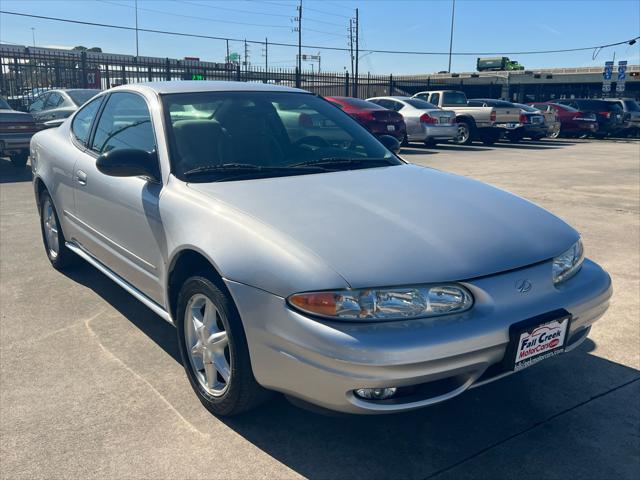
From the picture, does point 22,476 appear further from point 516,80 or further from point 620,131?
point 516,80

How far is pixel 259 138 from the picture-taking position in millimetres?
3467

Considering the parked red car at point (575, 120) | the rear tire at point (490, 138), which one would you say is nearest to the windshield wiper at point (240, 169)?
the rear tire at point (490, 138)

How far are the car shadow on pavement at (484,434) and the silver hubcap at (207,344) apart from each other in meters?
0.19

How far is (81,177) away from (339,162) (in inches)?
69.7

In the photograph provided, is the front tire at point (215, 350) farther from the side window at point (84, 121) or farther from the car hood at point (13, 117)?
the car hood at point (13, 117)

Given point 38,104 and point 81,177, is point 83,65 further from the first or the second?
point 81,177

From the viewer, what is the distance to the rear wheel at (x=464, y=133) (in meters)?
18.4

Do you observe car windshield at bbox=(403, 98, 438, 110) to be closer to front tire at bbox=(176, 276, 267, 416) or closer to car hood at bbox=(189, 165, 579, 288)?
car hood at bbox=(189, 165, 579, 288)

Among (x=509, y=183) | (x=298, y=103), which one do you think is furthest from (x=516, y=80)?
(x=298, y=103)

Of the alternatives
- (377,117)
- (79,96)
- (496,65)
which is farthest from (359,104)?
(496,65)

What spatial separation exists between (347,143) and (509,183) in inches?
273

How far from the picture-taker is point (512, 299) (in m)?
2.34

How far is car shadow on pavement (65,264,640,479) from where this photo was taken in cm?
242

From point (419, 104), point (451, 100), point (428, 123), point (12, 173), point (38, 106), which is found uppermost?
point (451, 100)
